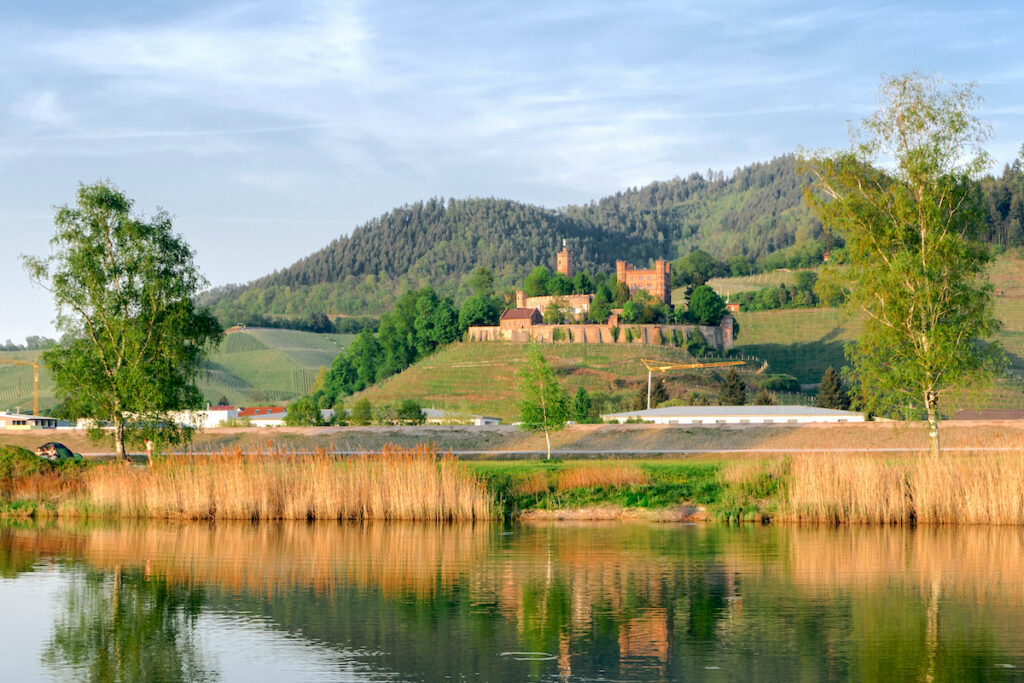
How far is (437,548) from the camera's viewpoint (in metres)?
26.0

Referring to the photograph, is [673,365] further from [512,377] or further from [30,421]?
[30,421]

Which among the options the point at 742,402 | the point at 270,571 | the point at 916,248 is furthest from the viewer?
the point at 742,402

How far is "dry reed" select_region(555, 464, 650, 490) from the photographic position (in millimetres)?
34844

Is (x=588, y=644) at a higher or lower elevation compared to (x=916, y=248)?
lower

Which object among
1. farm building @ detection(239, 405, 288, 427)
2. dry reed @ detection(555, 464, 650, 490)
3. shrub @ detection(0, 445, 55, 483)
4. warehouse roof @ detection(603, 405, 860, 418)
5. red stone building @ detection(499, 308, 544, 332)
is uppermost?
red stone building @ detection(499, 308, 544, 332)

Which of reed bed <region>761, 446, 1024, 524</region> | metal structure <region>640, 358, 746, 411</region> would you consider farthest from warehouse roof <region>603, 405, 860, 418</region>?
reed bed <region>761, 446, 1024, 524</region>

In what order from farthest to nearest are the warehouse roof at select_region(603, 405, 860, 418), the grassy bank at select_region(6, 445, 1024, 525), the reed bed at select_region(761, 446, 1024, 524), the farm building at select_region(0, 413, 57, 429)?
the warehouse roof at select_region(603, 405, 860, 418), the farm building at select_region(0, 413, 57, 429), the grassy bank at select_region(6, 445, 1024, 525), the reed bed at select_region(761, 446, 1024, 524)

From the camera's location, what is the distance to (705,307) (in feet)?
632

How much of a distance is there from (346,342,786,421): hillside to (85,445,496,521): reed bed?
100892 mm

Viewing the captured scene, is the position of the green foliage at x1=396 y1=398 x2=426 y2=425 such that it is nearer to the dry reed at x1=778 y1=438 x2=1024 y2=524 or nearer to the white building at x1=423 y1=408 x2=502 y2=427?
the white building at x1=423 y1=408 x2=502 y2=427

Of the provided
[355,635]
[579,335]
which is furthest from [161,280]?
[579,335]

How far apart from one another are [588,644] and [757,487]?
733 inches

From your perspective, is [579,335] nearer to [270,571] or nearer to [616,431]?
[616,431]

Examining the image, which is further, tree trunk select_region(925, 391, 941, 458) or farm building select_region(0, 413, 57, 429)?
farm building select_region(0, 413, 57, 429)
